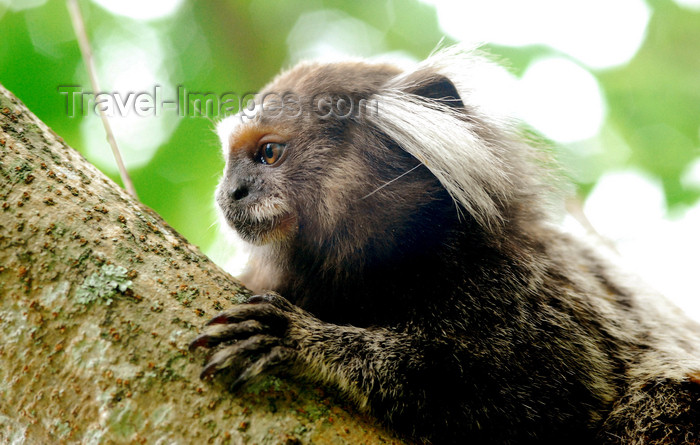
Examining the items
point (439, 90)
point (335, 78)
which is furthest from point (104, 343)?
point (439, 90)

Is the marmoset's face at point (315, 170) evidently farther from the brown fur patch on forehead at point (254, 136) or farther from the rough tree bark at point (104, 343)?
the rough tree bark at point (104, 343)

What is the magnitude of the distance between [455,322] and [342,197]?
100 cm

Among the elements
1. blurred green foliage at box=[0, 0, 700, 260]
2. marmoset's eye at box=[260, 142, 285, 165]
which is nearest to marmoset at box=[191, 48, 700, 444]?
marmoset's eye at box=[260, 142, 285, 165]

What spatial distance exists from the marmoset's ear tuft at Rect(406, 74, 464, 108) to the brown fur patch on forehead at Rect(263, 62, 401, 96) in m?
0.27

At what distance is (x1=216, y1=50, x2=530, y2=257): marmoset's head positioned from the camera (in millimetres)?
3516

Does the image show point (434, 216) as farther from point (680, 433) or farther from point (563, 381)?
point (680, 433)

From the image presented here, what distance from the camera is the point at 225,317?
237 cm

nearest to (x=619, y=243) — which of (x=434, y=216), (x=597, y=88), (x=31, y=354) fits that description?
(x=597, y=88)

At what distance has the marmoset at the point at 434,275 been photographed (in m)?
2.96

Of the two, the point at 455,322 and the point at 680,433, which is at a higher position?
the point at 455,322

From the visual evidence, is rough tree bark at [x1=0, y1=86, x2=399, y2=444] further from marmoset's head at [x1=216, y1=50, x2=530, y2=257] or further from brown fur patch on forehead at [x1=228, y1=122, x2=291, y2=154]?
brown fur patch on forehead at [x1=228, y1=122, x2=291, y2=154]

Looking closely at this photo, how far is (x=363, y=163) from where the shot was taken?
365 cm

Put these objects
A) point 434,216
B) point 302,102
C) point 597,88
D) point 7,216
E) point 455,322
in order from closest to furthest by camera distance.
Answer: point 7,216, point 455,322, point 434,216, point 302,102, point 597,88

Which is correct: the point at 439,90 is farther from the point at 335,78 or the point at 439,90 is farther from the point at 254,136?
the point at 254,136
